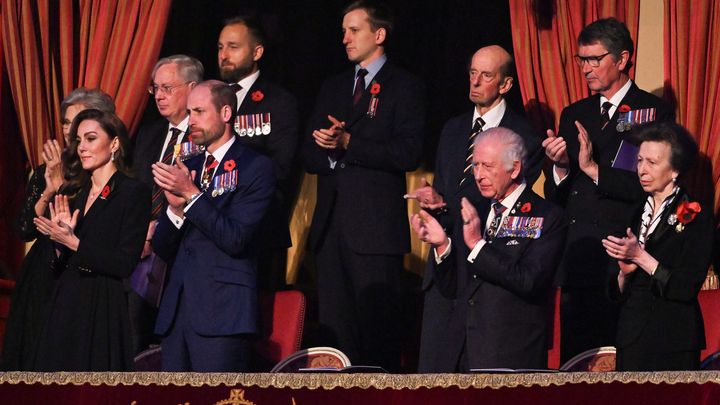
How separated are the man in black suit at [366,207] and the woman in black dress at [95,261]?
3.56 feet

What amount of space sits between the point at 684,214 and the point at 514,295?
0.74 m

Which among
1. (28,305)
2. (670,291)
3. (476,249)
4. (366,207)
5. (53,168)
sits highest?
(53,168)

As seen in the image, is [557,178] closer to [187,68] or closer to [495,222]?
[495,222]

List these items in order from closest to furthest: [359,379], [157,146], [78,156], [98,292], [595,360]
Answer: [359,379] → [98,292] → [595,360] → [78,156] → [157,146]

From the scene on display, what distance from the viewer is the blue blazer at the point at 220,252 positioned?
590 centimetres

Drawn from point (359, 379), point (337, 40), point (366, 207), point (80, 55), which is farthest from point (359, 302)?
point (80, 55)

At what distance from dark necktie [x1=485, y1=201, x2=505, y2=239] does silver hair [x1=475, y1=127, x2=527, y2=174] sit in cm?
17

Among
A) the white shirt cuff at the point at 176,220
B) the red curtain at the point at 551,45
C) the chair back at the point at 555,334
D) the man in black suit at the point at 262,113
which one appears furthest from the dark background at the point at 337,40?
the white shirt cuff at the point at 176,220

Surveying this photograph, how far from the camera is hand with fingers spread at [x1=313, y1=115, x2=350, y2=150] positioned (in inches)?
264

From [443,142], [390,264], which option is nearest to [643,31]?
[443,142]

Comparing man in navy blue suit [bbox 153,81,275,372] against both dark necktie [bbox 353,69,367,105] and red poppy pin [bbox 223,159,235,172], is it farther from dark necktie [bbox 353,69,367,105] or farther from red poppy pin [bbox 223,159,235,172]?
dark necktie [bbox 353,69,367,105]

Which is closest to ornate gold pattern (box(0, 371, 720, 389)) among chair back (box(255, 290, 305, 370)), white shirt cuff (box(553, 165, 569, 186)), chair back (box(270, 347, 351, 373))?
chair back (box(270, 347, 351, 373))

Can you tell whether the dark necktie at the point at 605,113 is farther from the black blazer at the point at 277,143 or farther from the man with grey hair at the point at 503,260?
the black blazer at the point at 277,143

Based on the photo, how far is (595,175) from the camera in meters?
6.42
